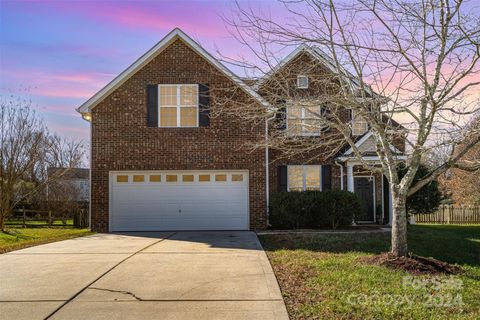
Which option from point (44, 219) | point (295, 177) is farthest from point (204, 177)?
point (44, 219)

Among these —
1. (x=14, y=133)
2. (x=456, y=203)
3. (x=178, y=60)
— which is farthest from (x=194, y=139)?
(x=456, y=203)

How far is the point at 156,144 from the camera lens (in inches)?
660

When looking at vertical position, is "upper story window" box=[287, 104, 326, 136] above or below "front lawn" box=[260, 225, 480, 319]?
above

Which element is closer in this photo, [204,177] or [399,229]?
[399,229]

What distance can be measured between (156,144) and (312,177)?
20.2 feet

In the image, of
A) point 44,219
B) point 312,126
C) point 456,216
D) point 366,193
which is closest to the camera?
point 312,126

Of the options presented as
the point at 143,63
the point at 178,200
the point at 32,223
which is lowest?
the point at 32,223

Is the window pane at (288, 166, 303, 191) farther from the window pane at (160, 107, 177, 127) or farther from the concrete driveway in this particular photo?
the concrete driveway

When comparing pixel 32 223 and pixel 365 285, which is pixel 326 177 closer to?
pixel 365 285

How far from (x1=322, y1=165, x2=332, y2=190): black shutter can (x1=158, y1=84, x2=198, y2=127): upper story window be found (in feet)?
17.5

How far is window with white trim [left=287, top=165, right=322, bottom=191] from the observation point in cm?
1820

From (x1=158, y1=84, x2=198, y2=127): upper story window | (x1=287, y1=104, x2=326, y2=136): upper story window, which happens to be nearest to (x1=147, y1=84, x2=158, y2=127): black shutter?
(x1=158, y1=84, x2=198, y2=127): upper story window

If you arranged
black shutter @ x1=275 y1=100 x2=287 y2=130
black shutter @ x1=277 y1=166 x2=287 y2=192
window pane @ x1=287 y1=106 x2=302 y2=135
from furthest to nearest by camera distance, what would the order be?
1. black shutter @ x1=277 y1=166 x2=287 y2=192
2. window pane @ x1=287 y1=106 x2=302 y2=135
3. black shutter @ x1=275 y1=100 x2=287 y2=130

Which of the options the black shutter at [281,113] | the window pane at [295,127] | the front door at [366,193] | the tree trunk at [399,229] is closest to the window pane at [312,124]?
the window pane at [295,127]
